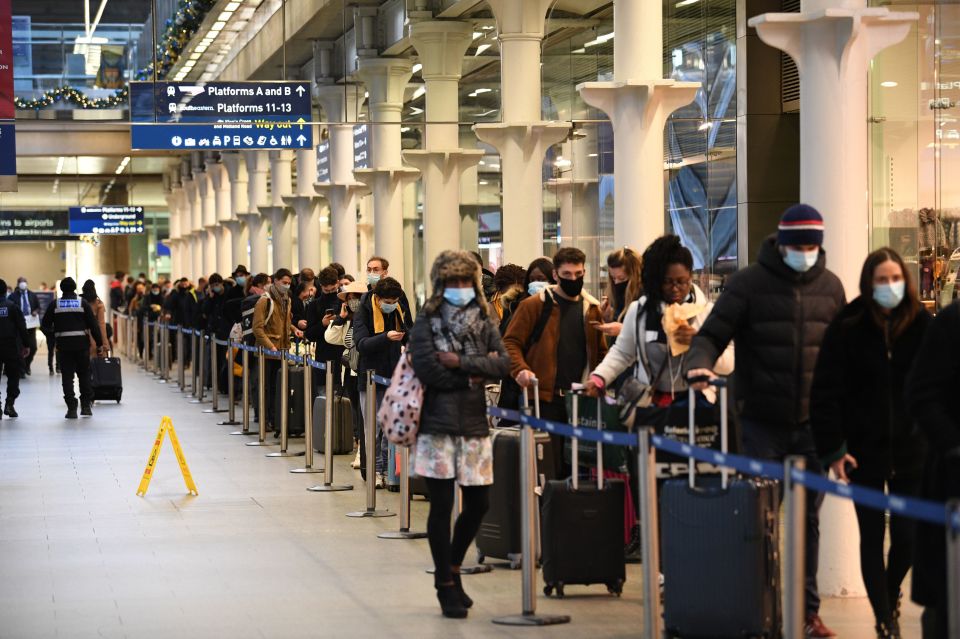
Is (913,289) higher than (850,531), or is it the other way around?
(913,289)

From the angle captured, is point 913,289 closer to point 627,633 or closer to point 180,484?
point 627,633

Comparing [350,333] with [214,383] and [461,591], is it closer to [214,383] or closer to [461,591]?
[461,591]

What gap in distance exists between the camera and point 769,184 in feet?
65.5

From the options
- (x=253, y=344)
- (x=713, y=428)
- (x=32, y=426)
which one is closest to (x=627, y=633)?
(x=713, y=428)

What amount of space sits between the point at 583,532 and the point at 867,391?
6.88ft

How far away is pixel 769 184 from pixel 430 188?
617 cm

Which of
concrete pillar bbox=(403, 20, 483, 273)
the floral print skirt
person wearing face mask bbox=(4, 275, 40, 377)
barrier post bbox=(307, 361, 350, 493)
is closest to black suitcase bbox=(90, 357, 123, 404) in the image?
concrete pillar bbox=(403, 20, 483, 273)

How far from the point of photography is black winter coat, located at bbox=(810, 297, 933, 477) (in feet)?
21.9

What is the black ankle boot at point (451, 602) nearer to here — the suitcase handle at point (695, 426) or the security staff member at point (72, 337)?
the suitcase handle at point (695, 426)

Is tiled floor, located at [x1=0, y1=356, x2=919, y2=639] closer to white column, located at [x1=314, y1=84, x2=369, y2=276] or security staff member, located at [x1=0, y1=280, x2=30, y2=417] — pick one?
security staff member, located at [x1=0, y1=280, x2=30, y2=417]

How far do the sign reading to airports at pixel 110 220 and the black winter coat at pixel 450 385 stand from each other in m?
40.2

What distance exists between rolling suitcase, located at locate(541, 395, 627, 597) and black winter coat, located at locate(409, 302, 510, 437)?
538 mm

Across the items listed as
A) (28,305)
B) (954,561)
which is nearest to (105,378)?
(28,305)

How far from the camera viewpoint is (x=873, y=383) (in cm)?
671
